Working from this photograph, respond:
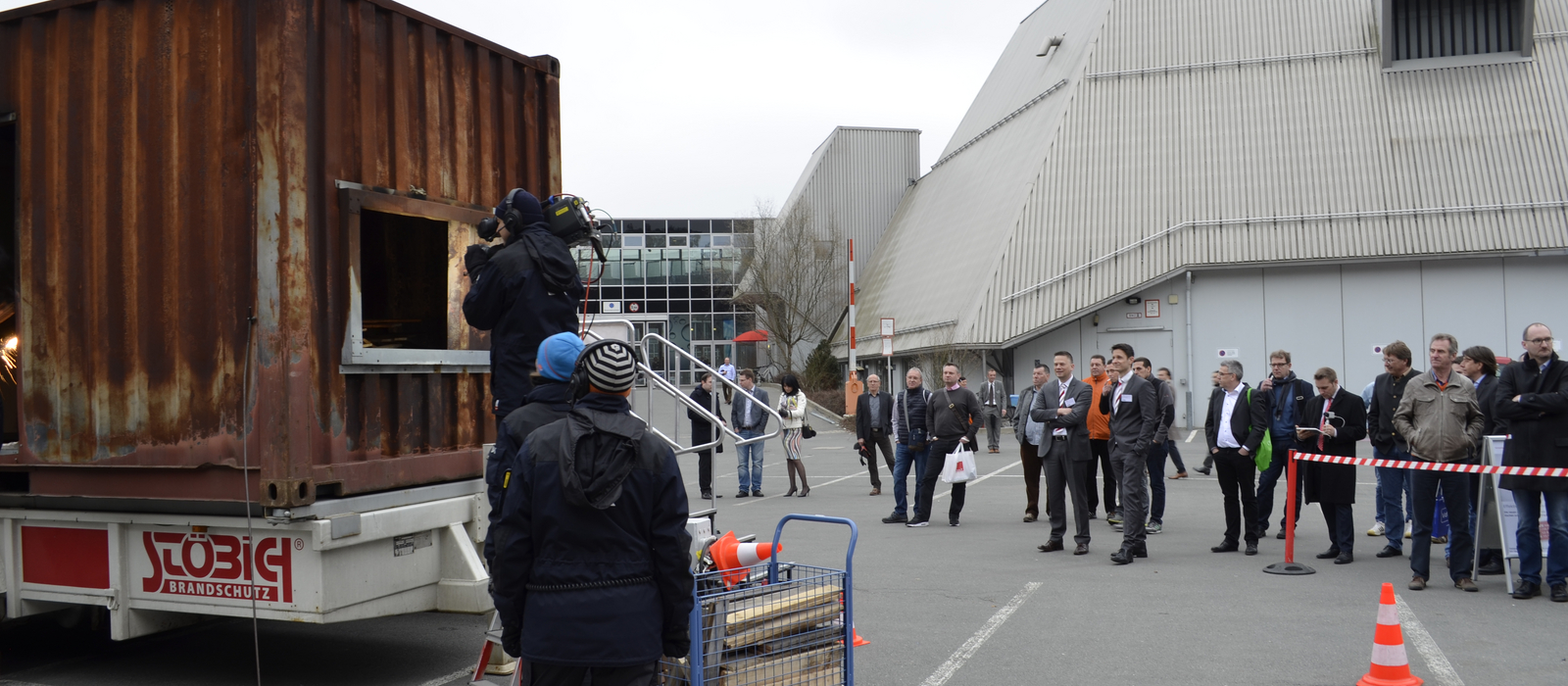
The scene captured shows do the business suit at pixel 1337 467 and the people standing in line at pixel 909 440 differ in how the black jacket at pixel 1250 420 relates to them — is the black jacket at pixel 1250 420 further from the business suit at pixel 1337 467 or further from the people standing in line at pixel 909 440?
the people standing in line at pixel 909 440

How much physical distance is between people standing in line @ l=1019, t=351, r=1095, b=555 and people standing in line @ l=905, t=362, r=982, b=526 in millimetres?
1293

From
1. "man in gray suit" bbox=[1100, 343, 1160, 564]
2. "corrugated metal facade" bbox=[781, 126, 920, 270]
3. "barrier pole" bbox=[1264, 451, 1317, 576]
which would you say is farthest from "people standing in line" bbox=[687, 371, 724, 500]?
"corrugated metal facade" bbox=[781, 126, 920, 270]

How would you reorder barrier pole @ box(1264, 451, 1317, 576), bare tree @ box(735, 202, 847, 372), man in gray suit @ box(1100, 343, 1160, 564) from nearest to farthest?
barrier pole @ box(1264, 451, 1317, 576) → man in gray suit @ box(1100, 343, 1160, 564) → bare tree @ box(735, 202, 847, 372)

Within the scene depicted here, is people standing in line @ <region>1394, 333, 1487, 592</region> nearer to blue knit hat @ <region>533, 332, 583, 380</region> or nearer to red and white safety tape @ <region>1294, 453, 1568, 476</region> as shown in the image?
red and white safety tape @ <region>1294, 453, 1568, 476</region>

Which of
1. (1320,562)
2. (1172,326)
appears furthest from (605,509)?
(1172,326)

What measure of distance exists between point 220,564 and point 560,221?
7.57ft

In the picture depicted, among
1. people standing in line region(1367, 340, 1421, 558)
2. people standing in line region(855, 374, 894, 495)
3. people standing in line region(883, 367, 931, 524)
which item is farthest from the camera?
people standing in line region(855, 374, 894, 495)

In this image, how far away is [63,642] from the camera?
7336mm

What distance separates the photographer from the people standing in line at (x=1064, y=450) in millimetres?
10148

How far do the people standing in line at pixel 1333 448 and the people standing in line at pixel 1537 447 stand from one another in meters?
1.54

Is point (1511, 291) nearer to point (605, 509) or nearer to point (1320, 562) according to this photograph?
point (1320, 562)

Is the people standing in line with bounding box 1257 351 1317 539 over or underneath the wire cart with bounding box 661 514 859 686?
over

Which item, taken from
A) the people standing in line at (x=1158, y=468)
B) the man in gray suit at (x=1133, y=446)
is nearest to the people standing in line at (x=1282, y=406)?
the people standing in line at (x=1158, y=468)

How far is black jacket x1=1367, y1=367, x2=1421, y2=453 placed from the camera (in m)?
9.49
